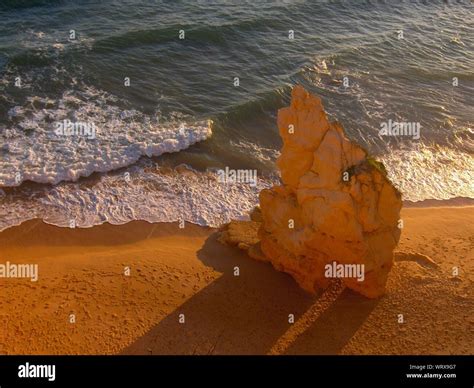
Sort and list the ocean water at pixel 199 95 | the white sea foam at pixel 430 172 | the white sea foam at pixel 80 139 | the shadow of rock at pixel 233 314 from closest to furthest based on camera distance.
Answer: the shadow of rock at pixel 233 314 → the ocean water at pixel 199 95 → the white sea foam at pixel 80 139 → the white sea foam at pixel 430 172

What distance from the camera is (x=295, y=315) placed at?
11.0 m

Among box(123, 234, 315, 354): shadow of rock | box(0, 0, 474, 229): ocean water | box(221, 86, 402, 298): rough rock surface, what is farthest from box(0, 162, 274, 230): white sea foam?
box(221, 86, 402, 298): rough rock surface

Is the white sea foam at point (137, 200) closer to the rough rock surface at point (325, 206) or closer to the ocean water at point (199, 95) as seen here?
the ocean water at point (199, 95)

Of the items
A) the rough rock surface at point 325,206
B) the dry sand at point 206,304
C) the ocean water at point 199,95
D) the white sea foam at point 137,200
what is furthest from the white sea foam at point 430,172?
the rough rock surface at point 325,206

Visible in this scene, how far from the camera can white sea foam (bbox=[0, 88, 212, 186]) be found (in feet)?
52.5

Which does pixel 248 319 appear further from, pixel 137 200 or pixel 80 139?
pixel 80 139

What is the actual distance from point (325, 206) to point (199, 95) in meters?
11.2

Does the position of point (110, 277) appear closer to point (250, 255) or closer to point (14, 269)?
point (14, 269)

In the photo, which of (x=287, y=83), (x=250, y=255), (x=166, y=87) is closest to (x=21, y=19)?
(x=166, y=87)

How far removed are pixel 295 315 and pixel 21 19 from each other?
20461 millimetres

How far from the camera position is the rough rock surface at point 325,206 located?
1070 centimetres

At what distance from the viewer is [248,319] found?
1093 cm

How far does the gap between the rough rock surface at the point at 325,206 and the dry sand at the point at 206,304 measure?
595 mm
